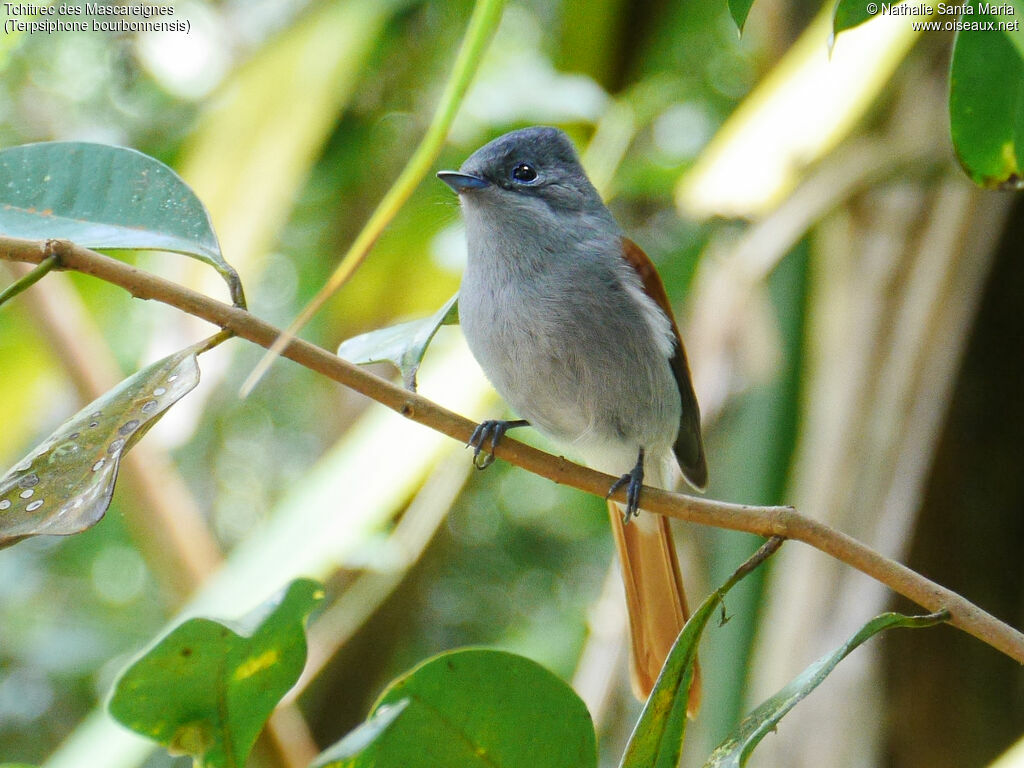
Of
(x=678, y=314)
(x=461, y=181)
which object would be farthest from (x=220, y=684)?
(x=678, y=314)

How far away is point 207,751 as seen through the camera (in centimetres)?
90

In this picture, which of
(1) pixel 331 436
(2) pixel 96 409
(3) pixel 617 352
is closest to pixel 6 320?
(1) pixel 331 436

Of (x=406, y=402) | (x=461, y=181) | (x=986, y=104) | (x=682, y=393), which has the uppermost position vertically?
(x=986, y=104)

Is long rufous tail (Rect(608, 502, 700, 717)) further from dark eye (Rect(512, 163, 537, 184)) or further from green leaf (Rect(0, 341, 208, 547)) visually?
green leaf (Rect(0, 341, 208, 547))

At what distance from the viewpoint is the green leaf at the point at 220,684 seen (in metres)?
0.88

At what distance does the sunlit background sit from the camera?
2109mm

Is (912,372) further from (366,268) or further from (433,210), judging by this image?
(366,268)

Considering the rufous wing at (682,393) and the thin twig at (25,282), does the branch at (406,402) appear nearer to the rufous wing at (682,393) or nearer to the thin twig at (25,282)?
the thin twig at (25,282)

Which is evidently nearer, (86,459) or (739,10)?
(86,459)

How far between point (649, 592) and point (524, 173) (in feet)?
2.76

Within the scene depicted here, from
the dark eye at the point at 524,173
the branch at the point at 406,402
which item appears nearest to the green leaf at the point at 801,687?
the branch at the point at 406,402

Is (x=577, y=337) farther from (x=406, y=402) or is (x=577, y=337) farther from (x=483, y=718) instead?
(x=483, y=718)

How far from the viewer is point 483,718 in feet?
3.01

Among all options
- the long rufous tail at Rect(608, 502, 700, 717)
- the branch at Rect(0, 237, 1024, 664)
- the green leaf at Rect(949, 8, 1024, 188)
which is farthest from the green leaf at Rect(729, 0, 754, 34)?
the long rufous tail at Rect(608, 502, 700, 717)
